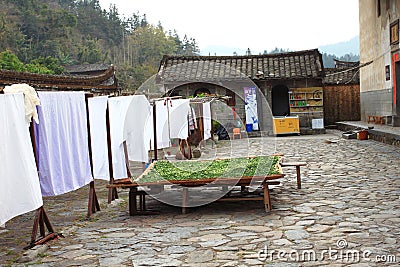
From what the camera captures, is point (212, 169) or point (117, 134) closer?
point (212, 169)

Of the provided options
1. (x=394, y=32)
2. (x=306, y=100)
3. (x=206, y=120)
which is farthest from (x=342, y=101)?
(x=206, y=120)

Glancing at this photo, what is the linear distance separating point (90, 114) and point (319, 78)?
55.2 ft

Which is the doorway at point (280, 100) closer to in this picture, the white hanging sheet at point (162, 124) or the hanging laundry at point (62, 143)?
the white hanging sheet at point (162, 124)

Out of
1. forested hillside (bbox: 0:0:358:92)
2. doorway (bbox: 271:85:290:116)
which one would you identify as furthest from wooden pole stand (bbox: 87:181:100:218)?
forested hillside (bbox: 0:0:358:92)

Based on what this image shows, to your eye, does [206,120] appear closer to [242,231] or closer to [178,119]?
[178,119]

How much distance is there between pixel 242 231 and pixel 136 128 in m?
3.92

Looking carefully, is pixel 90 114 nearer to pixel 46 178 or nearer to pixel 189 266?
pixel 46 178

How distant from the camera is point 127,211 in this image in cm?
790

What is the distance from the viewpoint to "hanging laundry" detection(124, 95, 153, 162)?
30.9 ft

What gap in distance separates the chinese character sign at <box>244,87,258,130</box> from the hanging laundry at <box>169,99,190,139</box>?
9.93 m

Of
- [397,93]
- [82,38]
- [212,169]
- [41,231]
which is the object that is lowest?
[41,231]

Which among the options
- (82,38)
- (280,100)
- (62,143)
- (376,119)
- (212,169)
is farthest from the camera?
(82,38)

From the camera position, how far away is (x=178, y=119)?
13.5 meters

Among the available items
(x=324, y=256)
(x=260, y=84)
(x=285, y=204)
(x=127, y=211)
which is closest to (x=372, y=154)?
(x=285, y=204)
